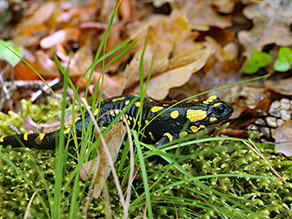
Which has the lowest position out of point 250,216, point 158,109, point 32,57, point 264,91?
point 264,91

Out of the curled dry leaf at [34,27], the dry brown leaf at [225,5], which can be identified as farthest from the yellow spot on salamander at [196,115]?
the curled dry leaf at [34,27]

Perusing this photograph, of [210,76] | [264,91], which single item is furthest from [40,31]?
[264,91]

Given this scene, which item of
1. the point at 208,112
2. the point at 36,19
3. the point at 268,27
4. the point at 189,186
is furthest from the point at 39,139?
the point at 268,27

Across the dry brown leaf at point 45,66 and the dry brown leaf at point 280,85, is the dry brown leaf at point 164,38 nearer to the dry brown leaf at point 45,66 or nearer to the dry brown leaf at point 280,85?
the dry brown leaf at point 45,66

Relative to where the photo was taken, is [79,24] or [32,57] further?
[79,24]

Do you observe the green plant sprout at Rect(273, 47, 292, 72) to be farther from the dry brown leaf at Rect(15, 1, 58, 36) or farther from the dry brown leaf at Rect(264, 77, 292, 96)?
the dry brown leaf at Rect(15, 1, 58, 36)

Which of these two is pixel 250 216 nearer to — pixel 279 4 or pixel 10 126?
pixel 10 126

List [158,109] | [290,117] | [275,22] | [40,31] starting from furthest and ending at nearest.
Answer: [40,31]
[275,22]
[290,117]
[158,109]
